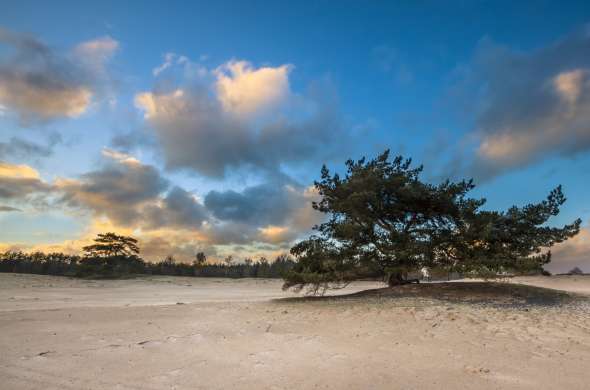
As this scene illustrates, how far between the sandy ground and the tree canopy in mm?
2266

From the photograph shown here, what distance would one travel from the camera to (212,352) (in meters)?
5.58

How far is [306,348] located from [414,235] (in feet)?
27.0

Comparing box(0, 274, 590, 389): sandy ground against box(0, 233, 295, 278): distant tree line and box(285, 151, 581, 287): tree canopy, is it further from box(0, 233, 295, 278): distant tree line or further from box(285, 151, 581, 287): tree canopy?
box(0, 233, 295, 278): distant tree line

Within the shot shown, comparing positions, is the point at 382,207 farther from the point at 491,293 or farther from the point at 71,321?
the point at 71,321

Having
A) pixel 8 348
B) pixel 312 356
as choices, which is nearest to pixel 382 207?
pixel 312 356

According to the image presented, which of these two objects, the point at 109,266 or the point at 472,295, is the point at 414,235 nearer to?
the point at 472,295

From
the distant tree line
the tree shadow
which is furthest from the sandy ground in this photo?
the distant tree line

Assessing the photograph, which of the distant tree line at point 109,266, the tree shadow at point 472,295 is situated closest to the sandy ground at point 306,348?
the tree shadow at point 472,295

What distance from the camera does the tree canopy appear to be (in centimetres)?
1172

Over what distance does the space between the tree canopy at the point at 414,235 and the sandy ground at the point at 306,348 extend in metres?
2.27

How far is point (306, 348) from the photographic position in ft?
19.0

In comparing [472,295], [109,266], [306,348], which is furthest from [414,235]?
[109,266]

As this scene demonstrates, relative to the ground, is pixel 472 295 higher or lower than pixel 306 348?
higher

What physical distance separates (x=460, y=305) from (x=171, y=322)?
738cm
